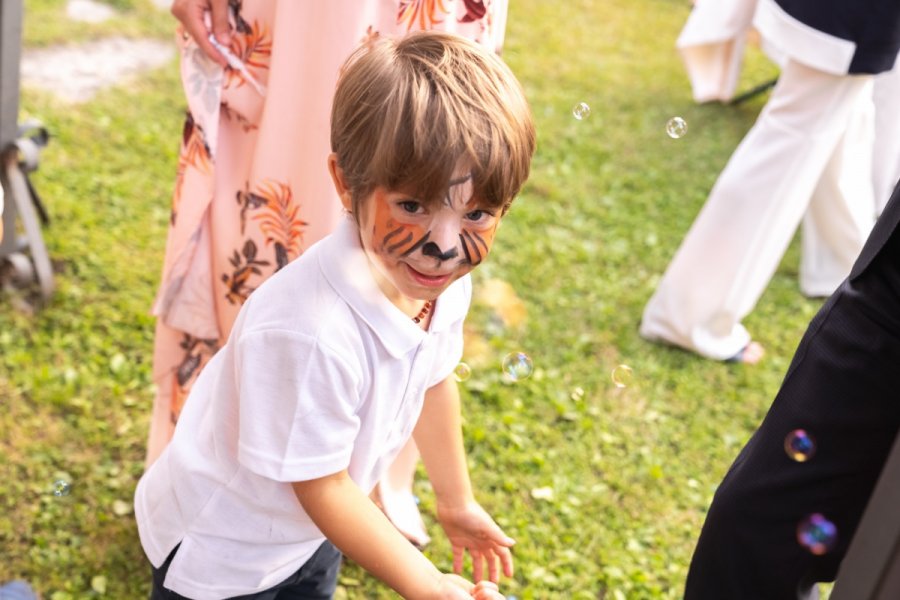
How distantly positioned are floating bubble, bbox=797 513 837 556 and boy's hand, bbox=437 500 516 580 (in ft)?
1.60

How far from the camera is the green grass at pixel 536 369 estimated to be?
8.54 feet

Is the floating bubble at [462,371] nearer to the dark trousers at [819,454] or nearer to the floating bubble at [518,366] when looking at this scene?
the floating bubble at [518,366]

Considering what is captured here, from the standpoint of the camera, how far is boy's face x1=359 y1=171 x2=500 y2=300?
1313 mm

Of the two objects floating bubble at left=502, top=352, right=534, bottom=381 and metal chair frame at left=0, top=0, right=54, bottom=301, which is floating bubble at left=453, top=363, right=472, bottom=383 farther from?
metal chair frame at left=0, top=0, right=54, bottom=301

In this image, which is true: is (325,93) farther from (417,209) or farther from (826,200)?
(826,200)

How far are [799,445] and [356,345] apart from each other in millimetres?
776

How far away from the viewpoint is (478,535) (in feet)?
5.81

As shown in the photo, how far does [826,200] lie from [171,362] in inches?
103

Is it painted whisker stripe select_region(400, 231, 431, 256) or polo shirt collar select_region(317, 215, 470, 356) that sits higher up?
painted whisker stripe select_region(400, 231, 431, 256)

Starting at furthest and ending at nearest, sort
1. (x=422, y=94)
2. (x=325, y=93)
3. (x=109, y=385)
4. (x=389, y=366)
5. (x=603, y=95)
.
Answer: (x=603, y=95)
(x=109, y=385)
(x=325, y=93)
(x=389, y=366)
(x=422, y=94)

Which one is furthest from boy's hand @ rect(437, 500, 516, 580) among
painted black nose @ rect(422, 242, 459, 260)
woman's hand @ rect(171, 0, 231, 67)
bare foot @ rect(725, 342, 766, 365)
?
bare foot @ rect(725, 342, 766, 365)

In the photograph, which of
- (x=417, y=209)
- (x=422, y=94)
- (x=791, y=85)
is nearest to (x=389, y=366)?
(x=417, y=209)

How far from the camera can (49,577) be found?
2.37 m

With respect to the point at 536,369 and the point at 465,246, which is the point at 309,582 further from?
the point at 536,369
